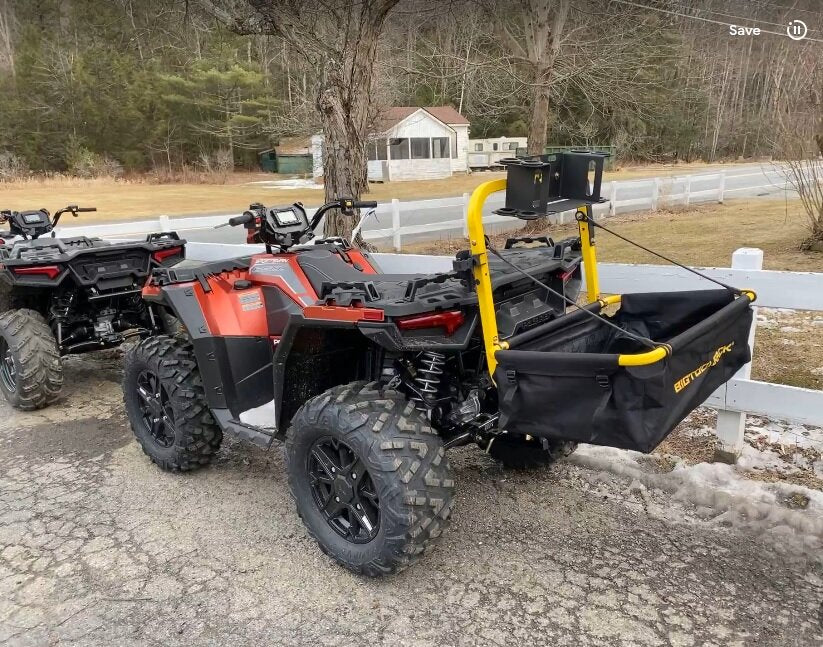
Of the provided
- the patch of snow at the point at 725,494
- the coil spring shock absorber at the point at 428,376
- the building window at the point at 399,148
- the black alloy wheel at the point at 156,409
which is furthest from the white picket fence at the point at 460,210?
the building window at the point at 399,148

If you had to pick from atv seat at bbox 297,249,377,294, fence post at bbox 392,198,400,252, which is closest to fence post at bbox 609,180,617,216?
fence post at bbox 392,198,400,252

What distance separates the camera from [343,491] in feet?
9.64

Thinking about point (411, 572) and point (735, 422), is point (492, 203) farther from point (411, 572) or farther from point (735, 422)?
point (411, 572)

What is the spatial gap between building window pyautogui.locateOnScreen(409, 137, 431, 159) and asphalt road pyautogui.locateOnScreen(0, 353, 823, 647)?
41.4 m

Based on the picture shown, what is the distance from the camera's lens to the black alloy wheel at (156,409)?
399 cm

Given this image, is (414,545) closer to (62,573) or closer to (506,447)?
(506,447)

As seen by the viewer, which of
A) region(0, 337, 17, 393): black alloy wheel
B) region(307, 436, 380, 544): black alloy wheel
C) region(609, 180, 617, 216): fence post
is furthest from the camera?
region(609, 180, 617, 216): fence post

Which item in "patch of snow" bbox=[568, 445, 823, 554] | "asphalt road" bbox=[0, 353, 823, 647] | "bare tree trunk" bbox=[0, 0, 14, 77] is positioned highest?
"bare tree trunk" bbox=[0, 0, 14, 77]

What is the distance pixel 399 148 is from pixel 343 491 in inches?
1676

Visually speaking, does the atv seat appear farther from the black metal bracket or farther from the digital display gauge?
the black metal bracket

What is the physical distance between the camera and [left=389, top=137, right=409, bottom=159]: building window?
141 feet

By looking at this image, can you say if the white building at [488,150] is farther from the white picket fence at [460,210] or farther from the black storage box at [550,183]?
the black storage box at [550,183]

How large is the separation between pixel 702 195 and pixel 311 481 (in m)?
21.7

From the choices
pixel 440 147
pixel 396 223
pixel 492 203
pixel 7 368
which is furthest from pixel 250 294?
pixel 440 147
